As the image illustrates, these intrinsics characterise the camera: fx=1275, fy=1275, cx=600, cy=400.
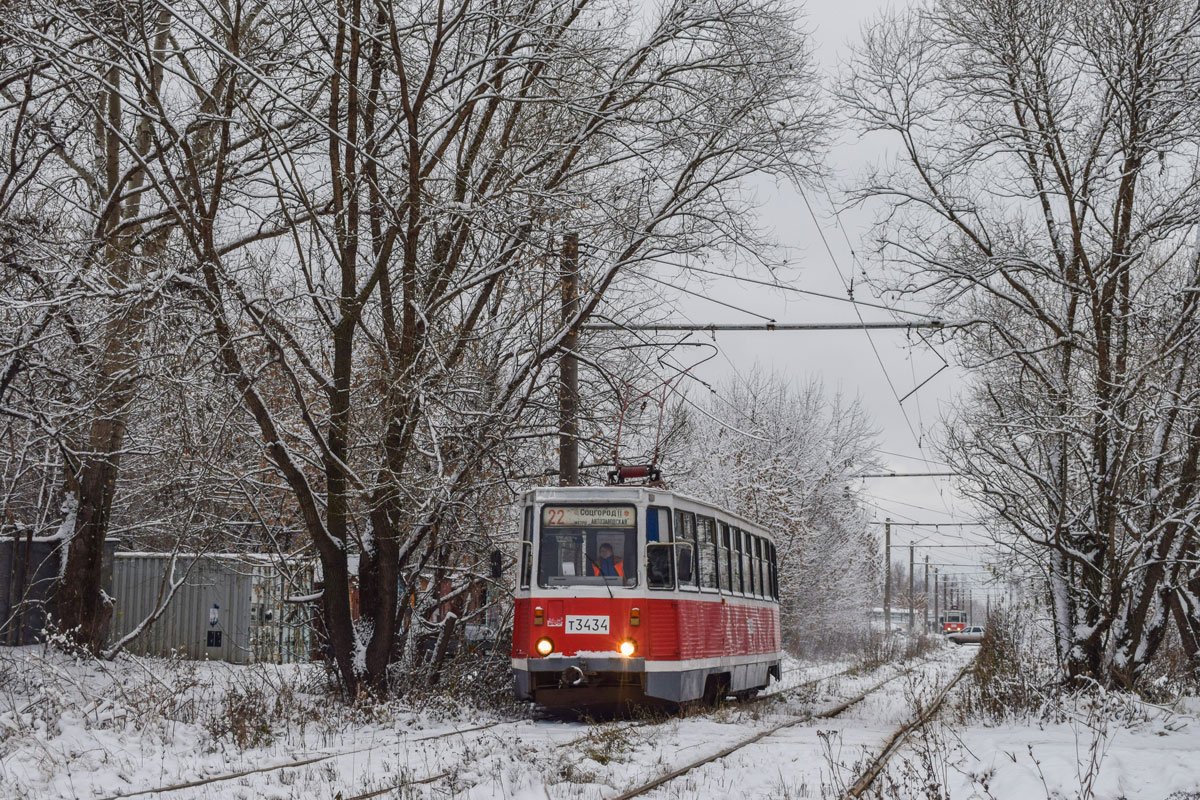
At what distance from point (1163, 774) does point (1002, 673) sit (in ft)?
26.8

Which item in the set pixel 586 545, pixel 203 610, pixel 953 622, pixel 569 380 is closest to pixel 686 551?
pixel 586 545

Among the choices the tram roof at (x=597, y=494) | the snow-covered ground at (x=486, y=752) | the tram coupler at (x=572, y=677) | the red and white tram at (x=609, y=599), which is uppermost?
the tram roof at (x=597, y=494)

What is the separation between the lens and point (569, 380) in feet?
58.6

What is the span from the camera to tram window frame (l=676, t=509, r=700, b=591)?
1571cm

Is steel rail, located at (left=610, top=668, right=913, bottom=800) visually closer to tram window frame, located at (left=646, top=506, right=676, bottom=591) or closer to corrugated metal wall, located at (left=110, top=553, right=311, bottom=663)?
tram window frame, located at (left=646, top=506, right=676, bottom=591)

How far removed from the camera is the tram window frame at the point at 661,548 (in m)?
15.3

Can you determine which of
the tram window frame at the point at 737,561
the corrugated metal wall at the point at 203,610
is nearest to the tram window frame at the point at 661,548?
the tram window frame at the point at 737,561

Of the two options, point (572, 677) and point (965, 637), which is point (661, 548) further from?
point (965, 637)

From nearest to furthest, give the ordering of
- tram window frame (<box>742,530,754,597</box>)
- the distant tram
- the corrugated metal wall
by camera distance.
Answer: tram window frame (<box>742,530,754,597</box>)
the corrugated metal wall
the distant tram

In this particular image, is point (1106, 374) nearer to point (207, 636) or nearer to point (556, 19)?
point (556, 19)

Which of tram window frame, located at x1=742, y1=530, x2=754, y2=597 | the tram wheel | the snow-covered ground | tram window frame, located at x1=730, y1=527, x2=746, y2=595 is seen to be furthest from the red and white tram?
tram window frame, located at x1=742, y1=530, x2=754, y2=597

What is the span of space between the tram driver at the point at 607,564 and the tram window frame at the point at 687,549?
0.74 metres

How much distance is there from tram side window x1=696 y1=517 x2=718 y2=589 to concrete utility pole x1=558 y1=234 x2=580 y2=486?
6.77ft

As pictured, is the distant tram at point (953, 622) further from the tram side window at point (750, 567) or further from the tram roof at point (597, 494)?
the tram roof at point (597, 494)
